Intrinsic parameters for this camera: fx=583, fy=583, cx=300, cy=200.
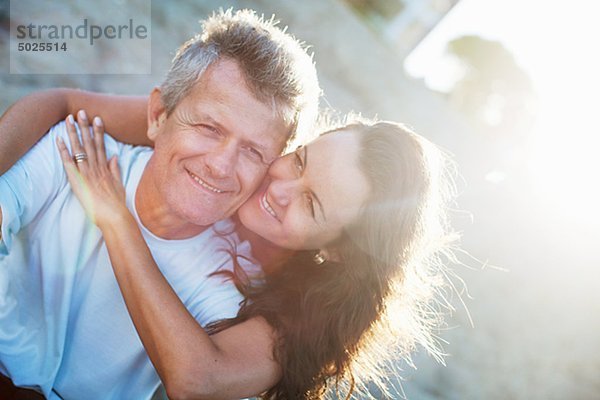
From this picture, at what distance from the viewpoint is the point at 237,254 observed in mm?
2363

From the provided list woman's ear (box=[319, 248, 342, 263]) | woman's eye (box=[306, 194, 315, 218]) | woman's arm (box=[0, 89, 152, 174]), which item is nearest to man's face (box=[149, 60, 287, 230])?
woman's eye (box=[306, 194, 315, 218])

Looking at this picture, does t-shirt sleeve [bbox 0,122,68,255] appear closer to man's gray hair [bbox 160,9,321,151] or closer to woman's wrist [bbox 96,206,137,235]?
woman's wrist [bbox 96,206,137,235]

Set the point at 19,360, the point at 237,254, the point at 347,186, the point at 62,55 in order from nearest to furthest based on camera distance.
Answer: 1. the point at 19,360
2. the point at 347,186
3. the point at 237,254
4. the point at 62,55

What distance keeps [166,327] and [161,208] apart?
49 centimetres

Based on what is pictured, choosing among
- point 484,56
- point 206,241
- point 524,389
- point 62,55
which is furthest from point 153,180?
point 484,56

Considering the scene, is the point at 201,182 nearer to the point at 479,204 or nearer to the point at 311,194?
the point at 311,194

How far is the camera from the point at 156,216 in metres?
2.19

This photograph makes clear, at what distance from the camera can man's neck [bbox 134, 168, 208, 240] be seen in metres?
2.18

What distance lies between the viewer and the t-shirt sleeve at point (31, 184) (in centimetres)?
191

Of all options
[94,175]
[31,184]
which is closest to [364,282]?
[94,175]

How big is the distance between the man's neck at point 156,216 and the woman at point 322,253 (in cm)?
9

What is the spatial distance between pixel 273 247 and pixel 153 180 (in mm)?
571

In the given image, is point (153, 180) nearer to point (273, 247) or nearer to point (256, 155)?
point (256, 155)

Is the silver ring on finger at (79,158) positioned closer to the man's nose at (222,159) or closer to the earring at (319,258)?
the man's nose at (222,159)
